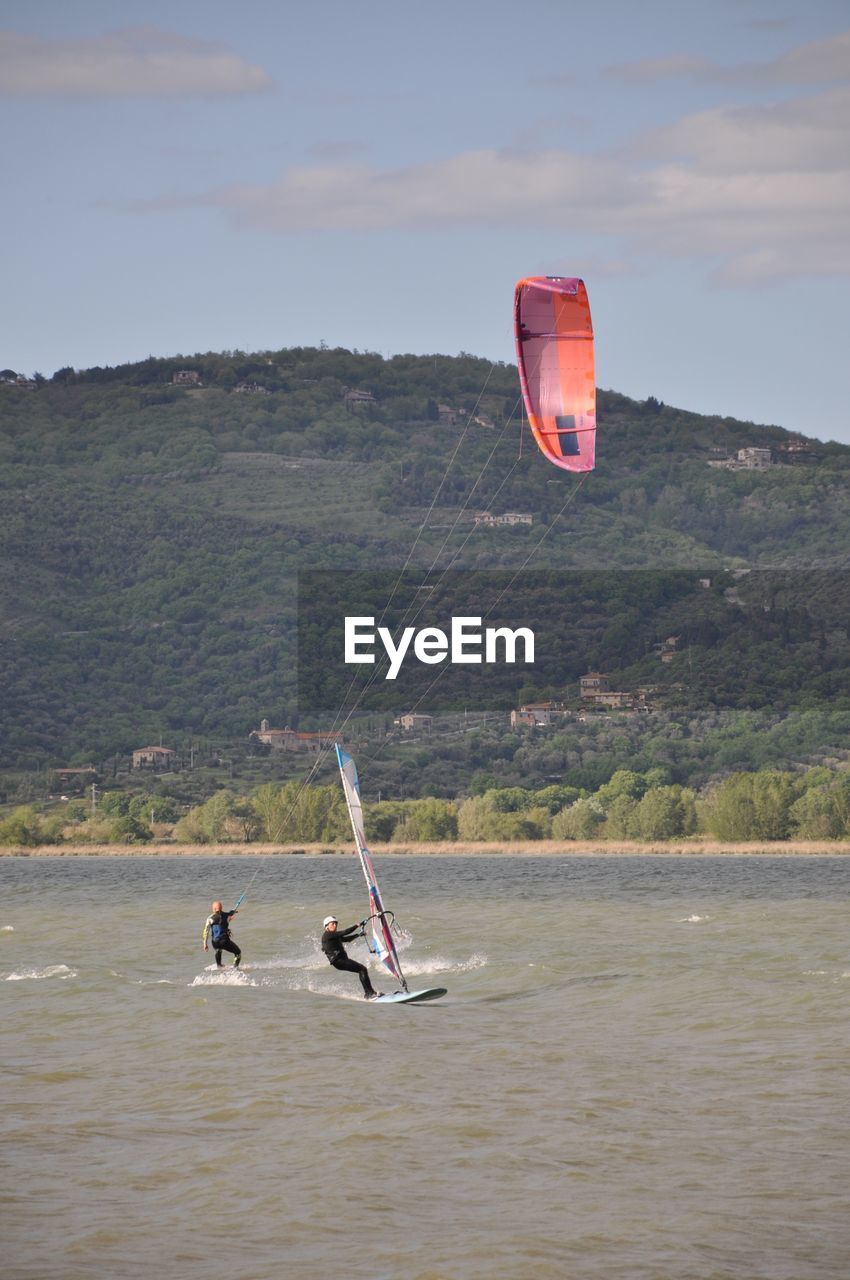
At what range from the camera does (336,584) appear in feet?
554

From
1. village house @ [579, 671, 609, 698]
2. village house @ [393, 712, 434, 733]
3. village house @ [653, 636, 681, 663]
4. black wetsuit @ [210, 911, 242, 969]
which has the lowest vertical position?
black wetsuit @ [210, 911, 242, 969]

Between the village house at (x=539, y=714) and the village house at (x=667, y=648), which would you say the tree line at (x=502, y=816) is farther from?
the village house at (x=667, y=648)

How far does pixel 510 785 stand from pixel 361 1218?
120048 millimetres

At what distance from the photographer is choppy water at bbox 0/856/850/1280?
39.7 ft

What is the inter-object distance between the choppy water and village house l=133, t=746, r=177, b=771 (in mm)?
104618

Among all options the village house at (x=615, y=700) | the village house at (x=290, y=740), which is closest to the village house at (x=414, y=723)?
the village house at (x=290, y=740)

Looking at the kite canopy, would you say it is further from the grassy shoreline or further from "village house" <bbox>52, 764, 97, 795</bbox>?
"village house" <bbox>52, 764, 97, 795</bbox>

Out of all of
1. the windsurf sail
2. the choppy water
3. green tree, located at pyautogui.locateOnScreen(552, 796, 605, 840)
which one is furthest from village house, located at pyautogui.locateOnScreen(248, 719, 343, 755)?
the windsurf sail

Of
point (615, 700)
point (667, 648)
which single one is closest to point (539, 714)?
point (615, 700)

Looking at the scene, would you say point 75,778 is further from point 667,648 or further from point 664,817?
point 667,648

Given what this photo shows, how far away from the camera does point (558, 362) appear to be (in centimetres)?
2677

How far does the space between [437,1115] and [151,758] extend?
124023mm

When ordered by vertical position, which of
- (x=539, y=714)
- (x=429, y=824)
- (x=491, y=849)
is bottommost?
(x=491, y=849)

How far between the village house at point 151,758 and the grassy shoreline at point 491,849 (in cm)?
1838
